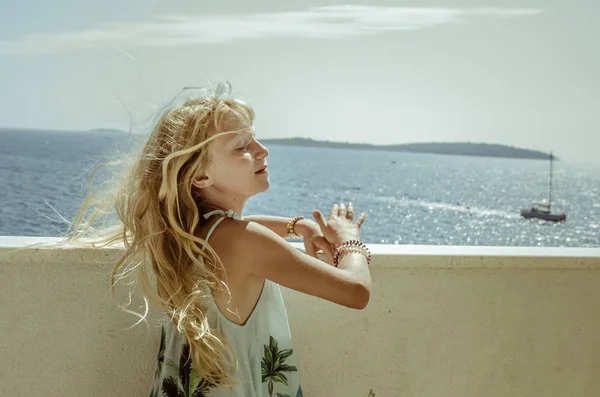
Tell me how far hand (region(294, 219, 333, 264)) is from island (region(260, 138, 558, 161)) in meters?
44.3

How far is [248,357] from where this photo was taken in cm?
167

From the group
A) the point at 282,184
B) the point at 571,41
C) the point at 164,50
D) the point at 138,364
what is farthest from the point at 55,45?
the point at 138,364

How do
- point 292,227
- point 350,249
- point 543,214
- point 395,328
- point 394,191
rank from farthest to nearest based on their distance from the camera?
1. point 394,191
2. point 543,214
3. point 395,328
4. point 292,227
5. point 350,249

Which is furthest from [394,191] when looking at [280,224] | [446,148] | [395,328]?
[280,224]

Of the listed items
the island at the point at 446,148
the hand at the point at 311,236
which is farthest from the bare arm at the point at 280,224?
the island at the point at 446,148

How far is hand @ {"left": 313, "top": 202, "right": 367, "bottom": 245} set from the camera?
168cm

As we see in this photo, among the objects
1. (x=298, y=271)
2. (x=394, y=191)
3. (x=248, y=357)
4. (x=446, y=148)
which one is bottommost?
(x=248, y=357)

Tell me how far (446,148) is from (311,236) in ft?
164

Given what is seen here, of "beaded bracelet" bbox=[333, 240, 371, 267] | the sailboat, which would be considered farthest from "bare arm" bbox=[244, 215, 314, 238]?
the sailboat

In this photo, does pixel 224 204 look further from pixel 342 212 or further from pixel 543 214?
pixel 543 214

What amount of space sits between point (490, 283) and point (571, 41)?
46610 mm

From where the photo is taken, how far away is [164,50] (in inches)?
1684

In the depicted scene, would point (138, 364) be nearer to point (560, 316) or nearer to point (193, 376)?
point (193, 376)

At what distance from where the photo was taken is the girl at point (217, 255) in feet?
5.08
